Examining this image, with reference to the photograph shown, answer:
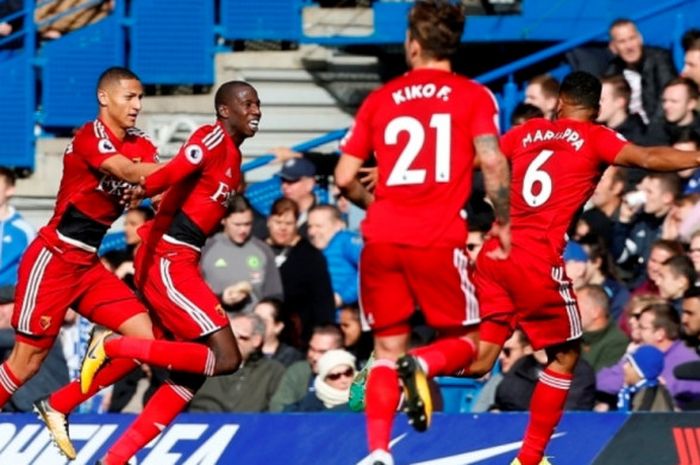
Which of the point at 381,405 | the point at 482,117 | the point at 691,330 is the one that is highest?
the point at 482,117

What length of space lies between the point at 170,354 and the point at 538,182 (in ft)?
8.22

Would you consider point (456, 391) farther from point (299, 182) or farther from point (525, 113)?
point (299, 182)

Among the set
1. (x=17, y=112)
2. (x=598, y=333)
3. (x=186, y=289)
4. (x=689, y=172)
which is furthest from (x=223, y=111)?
(x=17, y=112)

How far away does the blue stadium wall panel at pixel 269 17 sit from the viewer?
21.2m

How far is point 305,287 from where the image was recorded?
17.3 metres

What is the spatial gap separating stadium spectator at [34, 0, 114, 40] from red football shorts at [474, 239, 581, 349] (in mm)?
10193

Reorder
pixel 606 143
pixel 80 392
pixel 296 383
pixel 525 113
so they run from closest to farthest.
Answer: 1. pixel 606 143
2. pixel 80 392
3. pixel 296 383
4. pixel 525 113

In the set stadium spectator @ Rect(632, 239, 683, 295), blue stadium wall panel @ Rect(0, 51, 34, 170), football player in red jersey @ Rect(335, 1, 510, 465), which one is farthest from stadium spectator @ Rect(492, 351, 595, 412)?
blue stadium wall panel @ Rect(0, 51, 34, 170)

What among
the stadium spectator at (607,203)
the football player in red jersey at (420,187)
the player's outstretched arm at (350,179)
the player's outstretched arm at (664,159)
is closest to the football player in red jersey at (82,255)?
the player's outstretched arm at (350,179)

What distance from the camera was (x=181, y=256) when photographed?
43.5 ft

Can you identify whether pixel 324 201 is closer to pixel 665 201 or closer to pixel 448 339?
pixel 665 201

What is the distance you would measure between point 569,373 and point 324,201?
6.84 meters

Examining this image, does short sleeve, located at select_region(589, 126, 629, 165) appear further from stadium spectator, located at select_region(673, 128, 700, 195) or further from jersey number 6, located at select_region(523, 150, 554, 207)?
stadium spectator, located at select_region(673, 128, 700, 195)

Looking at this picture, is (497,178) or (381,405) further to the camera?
(381,405)
